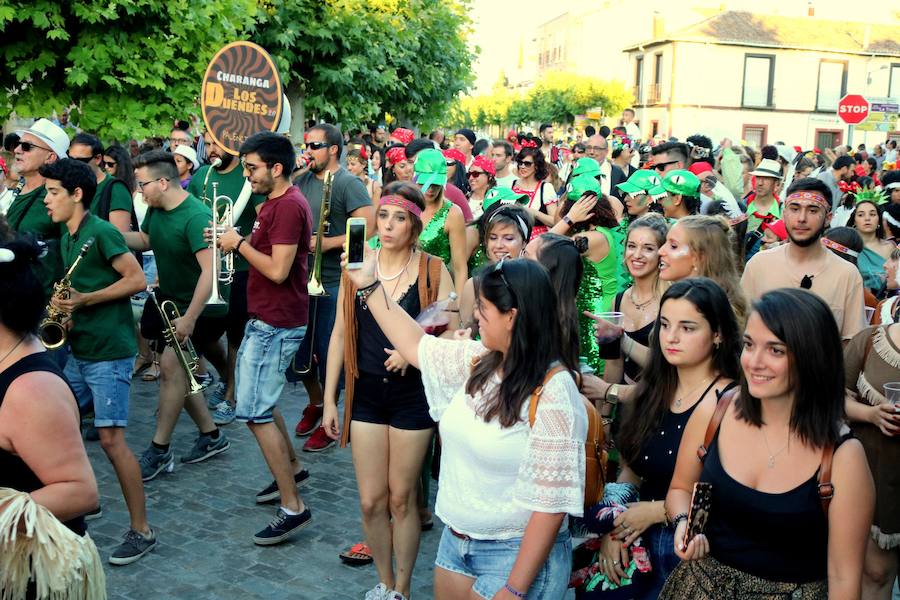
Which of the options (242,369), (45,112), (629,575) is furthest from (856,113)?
(629,575)

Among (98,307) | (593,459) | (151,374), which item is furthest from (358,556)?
(151,374)

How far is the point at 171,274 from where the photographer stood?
6562 mm

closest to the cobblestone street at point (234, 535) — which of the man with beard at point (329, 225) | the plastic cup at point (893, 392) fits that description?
the man with beard at point (329, 225)

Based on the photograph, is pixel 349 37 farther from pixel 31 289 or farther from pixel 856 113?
pixel 31 289

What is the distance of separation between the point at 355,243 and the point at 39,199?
4.10 meters

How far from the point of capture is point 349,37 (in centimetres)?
1870

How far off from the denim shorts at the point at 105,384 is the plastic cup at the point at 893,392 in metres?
3.90

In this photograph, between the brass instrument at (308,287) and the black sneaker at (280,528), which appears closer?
the black sneaker at (280,528)

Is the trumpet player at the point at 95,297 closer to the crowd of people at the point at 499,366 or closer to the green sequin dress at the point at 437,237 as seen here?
the crowd of people at the point at 499,366

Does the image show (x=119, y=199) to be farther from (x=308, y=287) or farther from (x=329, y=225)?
(x=308, y=287)

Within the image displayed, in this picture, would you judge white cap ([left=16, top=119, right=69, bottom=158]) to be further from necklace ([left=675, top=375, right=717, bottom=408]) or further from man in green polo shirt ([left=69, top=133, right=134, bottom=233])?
necklace ([left=675, top=375, right=717, bottom=408])

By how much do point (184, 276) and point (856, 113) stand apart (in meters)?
14.6

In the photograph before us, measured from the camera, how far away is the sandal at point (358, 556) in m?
5.22

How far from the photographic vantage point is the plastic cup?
370cm
